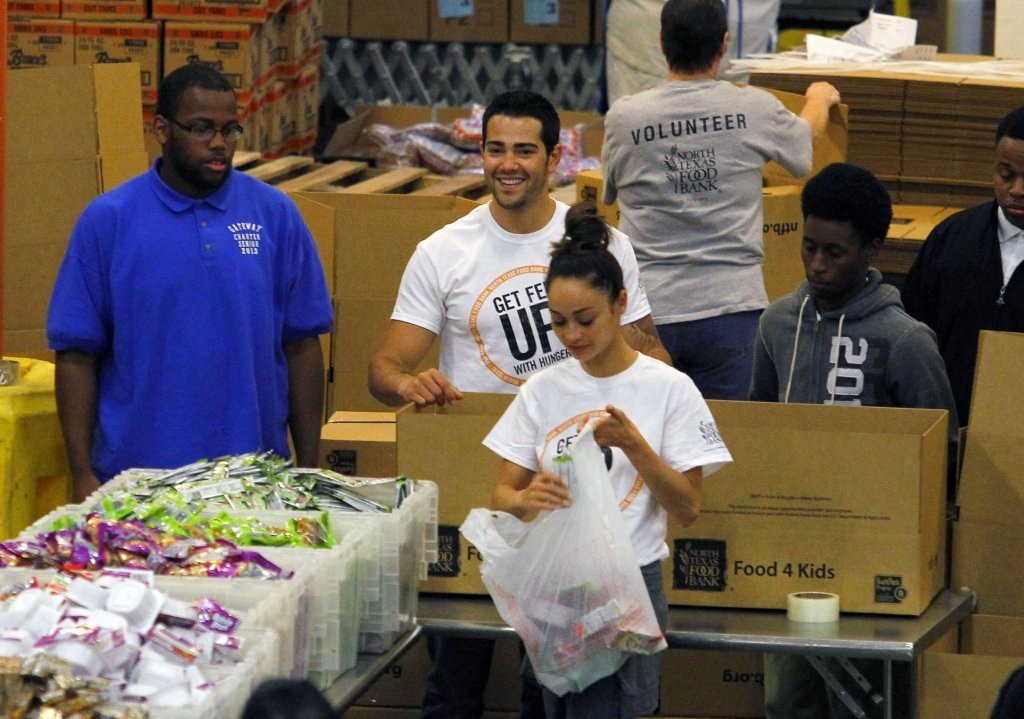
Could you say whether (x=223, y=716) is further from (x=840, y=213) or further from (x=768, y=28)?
(x=768, y=28)

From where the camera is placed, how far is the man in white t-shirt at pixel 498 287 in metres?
4.56

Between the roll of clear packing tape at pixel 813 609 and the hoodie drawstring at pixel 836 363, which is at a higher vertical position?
the hoodie drawstring at pixel 836 363

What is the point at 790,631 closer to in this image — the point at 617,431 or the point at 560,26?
the point at 617,431

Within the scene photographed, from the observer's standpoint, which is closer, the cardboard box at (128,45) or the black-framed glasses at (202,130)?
the black-framed glasses at (202,130)

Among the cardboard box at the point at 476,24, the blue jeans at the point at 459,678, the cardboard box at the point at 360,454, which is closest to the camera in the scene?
the blue jeans at the point at 459,678

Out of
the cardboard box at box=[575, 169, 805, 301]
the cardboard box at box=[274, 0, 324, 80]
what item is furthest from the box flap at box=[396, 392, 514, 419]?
the cardboard box at box=[274, 0, 324, 80]

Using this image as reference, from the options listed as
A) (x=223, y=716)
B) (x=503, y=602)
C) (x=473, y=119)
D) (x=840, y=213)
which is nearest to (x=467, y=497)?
(x=503, y=602)

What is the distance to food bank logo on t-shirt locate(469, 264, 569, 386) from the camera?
179 inches

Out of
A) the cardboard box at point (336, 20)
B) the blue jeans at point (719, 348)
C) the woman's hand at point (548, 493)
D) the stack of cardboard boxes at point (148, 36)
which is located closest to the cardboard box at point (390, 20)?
the cardboard box at point (336, 20)

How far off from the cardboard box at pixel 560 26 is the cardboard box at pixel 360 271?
Result: 3.63m

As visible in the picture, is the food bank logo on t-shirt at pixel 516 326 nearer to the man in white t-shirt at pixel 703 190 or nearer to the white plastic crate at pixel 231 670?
the white plastic crate at pixel 231 670

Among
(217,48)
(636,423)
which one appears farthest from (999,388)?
(217,48)

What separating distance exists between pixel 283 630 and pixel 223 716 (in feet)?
1.35

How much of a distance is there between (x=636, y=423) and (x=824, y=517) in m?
0.69
